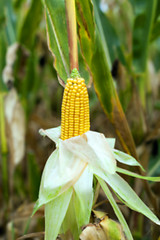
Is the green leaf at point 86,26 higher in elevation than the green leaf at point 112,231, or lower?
higher

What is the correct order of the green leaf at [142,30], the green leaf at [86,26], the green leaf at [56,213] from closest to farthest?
the green leaf at [56,213], the green leaf at [86,26], the green leaf at [142,30]

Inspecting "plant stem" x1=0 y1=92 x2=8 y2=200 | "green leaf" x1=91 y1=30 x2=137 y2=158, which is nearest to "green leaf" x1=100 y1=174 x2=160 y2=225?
"green leaf" x1=91 y1=30 x2=137 y2=158

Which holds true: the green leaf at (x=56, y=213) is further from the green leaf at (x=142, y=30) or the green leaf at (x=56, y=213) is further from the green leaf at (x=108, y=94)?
the green leaf at (x=142, y=30)

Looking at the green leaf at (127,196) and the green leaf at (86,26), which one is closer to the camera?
the green leaf at (127,196)

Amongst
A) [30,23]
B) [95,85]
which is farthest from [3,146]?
[95,85]

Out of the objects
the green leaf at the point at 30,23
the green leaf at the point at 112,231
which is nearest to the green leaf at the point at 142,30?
the green leaf at the point at 30,23

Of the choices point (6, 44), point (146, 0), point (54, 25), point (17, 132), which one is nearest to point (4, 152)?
point (17, 132)

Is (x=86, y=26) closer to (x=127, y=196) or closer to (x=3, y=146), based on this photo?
(x=127, y=196)
